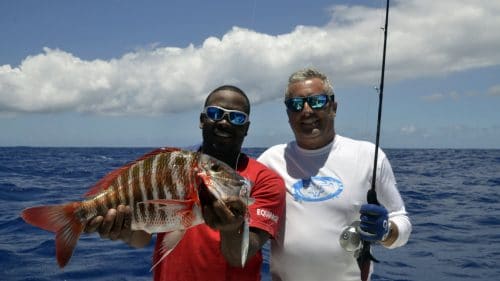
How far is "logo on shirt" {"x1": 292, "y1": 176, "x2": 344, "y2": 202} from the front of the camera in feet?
12.4

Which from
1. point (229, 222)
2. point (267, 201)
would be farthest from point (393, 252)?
point (229, 222)

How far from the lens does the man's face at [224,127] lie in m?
3.34

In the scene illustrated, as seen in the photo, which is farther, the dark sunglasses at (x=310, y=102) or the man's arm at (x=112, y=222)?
the dark sunglasses at (x=310, y=102)

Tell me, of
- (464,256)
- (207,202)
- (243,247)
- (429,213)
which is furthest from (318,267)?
(429,213)

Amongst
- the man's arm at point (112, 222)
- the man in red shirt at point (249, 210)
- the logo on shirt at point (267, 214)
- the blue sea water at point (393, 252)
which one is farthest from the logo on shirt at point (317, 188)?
the blue sea water at point (393, 252)

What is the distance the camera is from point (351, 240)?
3.66m

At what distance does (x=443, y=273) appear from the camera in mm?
8008

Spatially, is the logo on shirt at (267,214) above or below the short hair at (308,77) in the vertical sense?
below

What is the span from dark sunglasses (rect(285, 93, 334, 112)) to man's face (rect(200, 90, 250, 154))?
57cm

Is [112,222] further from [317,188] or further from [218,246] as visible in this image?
[317,188]

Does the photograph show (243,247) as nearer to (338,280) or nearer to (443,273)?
(338,280)

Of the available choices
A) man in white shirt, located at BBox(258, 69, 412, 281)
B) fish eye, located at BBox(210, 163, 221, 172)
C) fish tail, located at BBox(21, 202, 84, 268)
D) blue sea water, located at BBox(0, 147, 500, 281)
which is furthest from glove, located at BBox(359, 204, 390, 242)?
blue sea water, located at BBox(0, 147, 500, 281)

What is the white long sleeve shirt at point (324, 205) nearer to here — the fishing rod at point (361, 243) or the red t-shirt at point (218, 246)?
the fishing rod at point (361, 243)

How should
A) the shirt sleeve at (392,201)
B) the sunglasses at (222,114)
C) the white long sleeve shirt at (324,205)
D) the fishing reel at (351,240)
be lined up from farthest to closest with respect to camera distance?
the shirt sleeve at (392,201), the white long sleeve shirt at (324,205), the fishing reel at (351,240), the sunglasses at (222,114)
